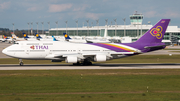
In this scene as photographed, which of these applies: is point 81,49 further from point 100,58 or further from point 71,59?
point 100,58

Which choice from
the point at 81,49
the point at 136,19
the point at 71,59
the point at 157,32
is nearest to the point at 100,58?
the point at 81,49

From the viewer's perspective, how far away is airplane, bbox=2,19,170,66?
141 feet

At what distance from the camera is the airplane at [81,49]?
4308cm
